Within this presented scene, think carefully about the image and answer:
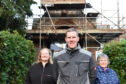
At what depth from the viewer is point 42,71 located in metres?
7.17

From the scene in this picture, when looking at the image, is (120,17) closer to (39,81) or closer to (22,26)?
(22,26)

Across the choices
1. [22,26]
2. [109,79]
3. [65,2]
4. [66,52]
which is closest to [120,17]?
[65,2]

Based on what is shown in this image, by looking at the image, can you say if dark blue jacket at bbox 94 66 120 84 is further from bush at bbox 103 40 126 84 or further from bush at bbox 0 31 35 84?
bush at bbox 103 40 126 84

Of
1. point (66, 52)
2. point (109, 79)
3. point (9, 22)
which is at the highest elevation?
point (66, 52)

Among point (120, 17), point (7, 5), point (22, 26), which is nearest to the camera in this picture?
point (7, 5)

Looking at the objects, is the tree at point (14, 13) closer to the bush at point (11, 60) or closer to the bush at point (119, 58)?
the bush at point (119, 58)

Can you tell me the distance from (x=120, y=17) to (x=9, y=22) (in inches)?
326

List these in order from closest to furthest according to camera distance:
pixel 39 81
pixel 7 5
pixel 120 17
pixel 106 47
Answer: pixel 39 81 → pixel 106 47 → pixel 7 5 → pixel 120 17

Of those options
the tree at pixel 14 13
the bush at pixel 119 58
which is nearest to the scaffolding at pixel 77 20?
the tree at pixel 14 13

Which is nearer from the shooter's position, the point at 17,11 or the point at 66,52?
the point at 66,52

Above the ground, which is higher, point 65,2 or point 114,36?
point 65,2

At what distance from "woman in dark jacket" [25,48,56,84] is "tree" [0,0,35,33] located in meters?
16.5

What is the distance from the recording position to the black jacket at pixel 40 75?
7.09 m

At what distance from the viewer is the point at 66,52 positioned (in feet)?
16.0
